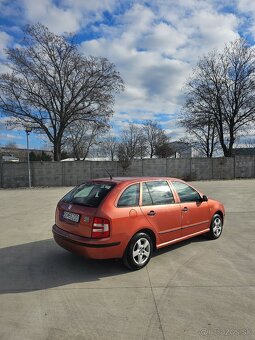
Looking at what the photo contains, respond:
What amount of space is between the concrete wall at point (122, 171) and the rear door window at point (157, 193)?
2120cm

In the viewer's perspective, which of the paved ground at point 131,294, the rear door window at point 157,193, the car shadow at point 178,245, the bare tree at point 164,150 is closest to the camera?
the paved ground at point 131,294

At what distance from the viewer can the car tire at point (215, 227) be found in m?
7.26

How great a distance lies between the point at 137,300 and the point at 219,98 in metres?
38.0

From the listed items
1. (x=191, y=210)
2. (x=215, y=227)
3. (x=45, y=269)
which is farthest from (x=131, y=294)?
(x=215, y=227)

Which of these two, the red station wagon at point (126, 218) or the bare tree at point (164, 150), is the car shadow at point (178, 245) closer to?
the red station wagon at point (126, 218)

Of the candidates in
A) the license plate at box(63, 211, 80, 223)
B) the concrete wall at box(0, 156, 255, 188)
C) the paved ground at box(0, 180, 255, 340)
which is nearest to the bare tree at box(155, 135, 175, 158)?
the concrete wall at box(0, 156, 255, 188)

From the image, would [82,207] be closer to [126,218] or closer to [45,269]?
[126,218]

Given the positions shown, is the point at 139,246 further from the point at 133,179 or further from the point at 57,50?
the point at 57,50

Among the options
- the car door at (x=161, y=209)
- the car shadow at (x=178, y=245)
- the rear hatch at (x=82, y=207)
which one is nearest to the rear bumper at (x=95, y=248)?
the rear hatch at (x=82, y=207)

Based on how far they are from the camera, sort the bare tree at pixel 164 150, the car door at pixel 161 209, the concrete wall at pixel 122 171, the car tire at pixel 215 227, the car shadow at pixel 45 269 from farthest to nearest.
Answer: the bare tree at pixel 164 150 < the concrete wall at pixel 122 171 < the car tire at pixel 215 227 < the car door at pixel 161 209 < the car shadow at pixel 45 269

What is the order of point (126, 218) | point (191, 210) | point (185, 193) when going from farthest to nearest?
point (185, 193) < point (191, 210) < point (126, 218)

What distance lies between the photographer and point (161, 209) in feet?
19.3

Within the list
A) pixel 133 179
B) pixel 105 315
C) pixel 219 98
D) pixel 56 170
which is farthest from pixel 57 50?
pixel 105 315

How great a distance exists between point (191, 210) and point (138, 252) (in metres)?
1.67
